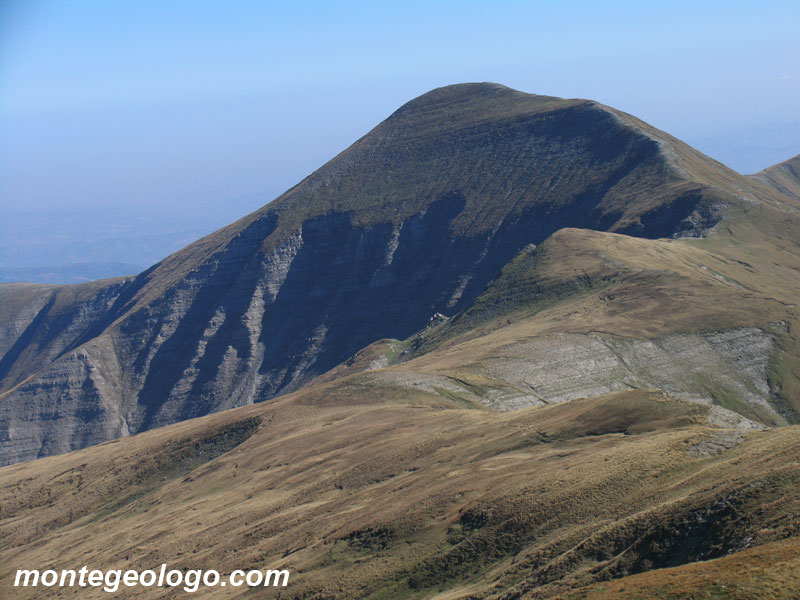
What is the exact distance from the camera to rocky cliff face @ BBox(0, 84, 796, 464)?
527 feet

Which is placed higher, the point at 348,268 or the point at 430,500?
the point at 348,268

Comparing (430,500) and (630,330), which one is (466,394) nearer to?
(630,330)

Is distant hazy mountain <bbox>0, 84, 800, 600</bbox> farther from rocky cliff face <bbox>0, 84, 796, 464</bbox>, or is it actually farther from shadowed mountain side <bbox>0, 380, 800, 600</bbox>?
rocky cliff face <bbox>0, 84, 796, 464</bbox>

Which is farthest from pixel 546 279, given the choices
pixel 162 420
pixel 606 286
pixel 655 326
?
pixel 162 420

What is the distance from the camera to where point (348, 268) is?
184m

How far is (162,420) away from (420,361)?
87797 millimetres

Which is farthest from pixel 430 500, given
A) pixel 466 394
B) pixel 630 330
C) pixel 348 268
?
pixel 348 268

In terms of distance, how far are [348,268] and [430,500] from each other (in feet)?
454

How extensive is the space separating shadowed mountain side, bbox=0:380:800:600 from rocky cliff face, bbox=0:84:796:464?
83.9m

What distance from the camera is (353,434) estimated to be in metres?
68.3

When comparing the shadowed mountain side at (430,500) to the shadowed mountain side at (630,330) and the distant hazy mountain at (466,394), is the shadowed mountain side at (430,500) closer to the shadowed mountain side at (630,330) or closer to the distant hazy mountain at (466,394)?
the distant hazy mountain at (466,394)

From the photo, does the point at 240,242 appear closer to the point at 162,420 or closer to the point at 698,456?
the point at 162,420

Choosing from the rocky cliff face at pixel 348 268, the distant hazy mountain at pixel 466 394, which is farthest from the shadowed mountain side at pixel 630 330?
the rocky cliff face at pixel 348 268

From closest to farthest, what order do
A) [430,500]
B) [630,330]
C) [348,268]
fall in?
[430,500] → [630,330] → [348,268]
